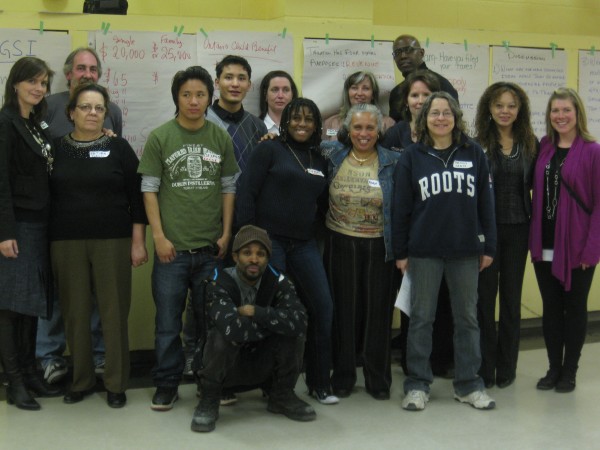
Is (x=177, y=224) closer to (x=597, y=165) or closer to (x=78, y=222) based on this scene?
(x=78, y=222)

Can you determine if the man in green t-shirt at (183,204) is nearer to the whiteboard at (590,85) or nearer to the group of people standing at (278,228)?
the group of people standing at (278,228)

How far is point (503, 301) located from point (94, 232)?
208cm

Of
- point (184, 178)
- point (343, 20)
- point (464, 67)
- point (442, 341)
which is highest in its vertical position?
point (343, 20)

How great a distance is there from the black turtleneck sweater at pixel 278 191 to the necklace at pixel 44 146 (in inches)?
33.8

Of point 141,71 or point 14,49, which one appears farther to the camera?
point 141,71

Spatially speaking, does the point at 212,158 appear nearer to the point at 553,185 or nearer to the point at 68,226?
the point at 68,226

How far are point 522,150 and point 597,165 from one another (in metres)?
0.36

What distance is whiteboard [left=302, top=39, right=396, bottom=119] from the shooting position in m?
4.64

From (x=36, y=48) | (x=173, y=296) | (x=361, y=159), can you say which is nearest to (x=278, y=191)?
(x=361, y=159)

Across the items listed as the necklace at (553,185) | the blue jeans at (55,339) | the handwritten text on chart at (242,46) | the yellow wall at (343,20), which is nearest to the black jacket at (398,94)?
the yellow wall at (343,20)

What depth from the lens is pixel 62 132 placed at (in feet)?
12.8

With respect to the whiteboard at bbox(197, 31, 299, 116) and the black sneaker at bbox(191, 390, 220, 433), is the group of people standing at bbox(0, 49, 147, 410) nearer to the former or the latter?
the black sneaker at bbox(191, 390, 220, 433)

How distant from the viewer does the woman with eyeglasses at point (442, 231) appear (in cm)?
354

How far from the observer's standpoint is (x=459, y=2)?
6148mm
